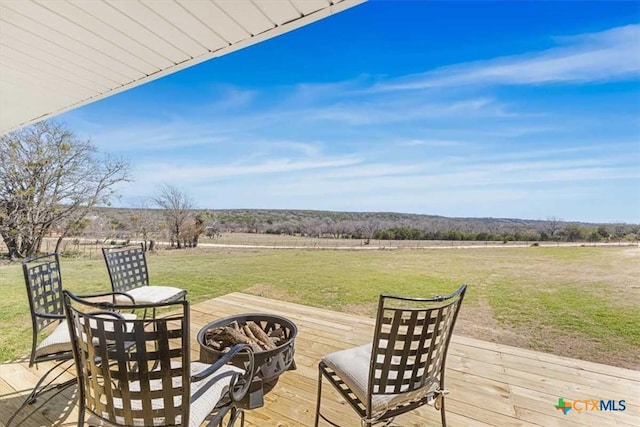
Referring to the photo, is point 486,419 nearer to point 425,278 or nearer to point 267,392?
point 267,392

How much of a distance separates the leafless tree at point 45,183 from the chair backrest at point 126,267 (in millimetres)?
4022

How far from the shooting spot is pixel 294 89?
649 centimetres

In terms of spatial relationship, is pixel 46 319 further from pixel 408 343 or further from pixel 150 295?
pixel 408 343

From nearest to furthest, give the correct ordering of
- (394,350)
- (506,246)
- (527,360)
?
(394,350) < (527,360) < (506,246)

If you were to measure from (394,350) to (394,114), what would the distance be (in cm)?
606

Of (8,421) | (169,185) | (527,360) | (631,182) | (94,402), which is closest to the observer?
(94,402)

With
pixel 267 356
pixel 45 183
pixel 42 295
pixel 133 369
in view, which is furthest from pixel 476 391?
pixel 45 183

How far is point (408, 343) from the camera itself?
1.28 meters

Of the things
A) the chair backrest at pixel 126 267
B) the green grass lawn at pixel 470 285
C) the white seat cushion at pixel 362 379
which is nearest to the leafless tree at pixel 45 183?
the green grass lawn at pixel 470 285

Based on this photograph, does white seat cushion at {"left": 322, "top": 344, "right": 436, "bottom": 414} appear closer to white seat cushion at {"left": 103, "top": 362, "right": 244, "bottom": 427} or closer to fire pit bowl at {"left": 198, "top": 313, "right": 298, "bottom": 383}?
fire pit bowl at {"left": 198, "top": 313, "right": 298, "bottom": 383}

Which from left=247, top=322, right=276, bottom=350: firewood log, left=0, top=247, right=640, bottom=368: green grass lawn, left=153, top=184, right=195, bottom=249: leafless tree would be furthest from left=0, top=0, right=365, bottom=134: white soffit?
left=153, top=184, right=195, bottom=249: leafless tree

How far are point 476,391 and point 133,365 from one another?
2.02 meters

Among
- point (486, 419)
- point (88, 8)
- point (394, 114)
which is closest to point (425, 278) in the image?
point (486, 419)

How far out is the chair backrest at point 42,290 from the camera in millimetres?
1783
